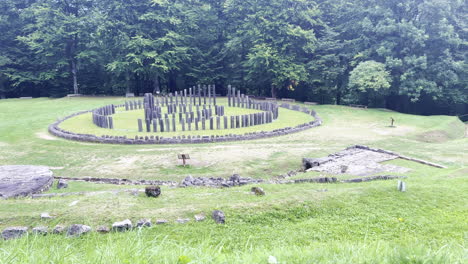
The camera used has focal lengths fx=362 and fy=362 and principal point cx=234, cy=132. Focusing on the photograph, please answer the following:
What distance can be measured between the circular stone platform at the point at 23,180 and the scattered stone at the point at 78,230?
15.4 ft

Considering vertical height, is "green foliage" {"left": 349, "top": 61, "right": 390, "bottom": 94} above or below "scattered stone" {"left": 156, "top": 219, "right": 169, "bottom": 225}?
above

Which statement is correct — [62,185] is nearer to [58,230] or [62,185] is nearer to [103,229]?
[58,230]

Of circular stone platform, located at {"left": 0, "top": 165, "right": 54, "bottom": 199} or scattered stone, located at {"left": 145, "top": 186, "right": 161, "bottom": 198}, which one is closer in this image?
scattered stone, located at {"left": 145, "top": 186, "right": 161, "bottom": 198}

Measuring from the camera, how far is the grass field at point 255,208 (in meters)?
3.95

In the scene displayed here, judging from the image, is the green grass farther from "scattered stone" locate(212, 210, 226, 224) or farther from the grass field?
"scattered stone" locate(212, 210, 226, 224)

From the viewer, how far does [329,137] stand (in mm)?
20703

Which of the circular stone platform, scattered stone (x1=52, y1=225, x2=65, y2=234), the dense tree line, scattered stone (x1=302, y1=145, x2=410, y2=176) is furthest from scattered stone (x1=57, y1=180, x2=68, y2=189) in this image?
the dense tree line

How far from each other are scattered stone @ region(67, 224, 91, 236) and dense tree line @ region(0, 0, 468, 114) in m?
26.1

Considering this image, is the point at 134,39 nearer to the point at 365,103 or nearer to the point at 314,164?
the point at 365,103

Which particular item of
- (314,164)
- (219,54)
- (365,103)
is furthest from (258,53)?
(314,164)

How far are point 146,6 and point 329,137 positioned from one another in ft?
96.9

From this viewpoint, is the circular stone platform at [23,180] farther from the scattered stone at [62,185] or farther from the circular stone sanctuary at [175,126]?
the circular stone sanctuary at [175,126]

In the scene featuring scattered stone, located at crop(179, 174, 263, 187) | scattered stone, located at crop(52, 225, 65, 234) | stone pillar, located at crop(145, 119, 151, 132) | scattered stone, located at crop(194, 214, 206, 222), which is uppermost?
stone pillar, located at crop(145, 119, 151, 132)

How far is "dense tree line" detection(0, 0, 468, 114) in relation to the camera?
29734 millimetres
